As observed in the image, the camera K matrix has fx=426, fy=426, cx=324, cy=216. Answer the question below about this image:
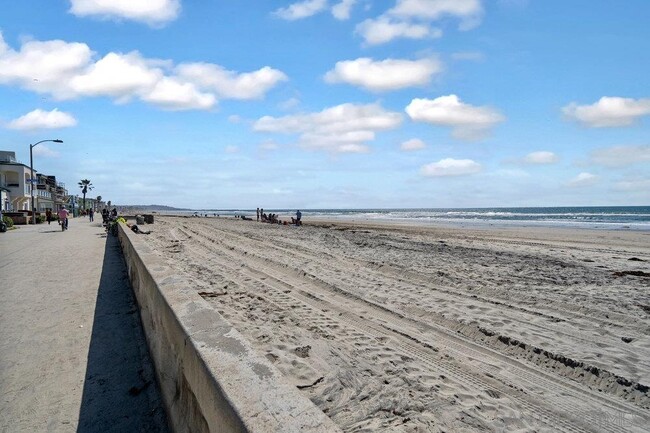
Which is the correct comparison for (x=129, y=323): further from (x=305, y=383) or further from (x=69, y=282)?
(x=69, y=282)

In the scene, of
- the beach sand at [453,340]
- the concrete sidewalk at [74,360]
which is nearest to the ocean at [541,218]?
the beach sand at [453,340]

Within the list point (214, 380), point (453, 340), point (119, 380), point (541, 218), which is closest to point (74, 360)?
point (119, 380)

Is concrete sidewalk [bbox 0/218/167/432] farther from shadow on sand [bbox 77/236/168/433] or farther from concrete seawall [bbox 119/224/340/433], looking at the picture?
concrete seawall [bbox 119/224/340/433]

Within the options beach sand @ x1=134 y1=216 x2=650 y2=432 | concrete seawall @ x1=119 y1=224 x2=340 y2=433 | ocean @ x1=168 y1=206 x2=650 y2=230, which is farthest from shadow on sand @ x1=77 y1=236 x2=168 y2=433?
ocean @ x1=168 y1=206 x2=650 y2=230

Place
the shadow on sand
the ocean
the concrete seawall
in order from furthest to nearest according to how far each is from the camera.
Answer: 1. the ocean
2. the shadow on sand
3. the concrete seawall

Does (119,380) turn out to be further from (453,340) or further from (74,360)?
(453,340)

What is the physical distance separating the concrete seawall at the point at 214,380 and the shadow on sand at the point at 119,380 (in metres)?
0.22

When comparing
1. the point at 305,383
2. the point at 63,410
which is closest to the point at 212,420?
the point at 305,383

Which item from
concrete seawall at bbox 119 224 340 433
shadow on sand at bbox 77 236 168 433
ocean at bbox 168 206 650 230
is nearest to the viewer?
concrete seawall at bbox 119 224 340 433

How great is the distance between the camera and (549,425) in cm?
346

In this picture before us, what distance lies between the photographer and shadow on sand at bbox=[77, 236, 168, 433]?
11.7ft

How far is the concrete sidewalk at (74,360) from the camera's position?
3631 millimetres

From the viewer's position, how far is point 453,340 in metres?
5.52

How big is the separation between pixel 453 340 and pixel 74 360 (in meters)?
4.59
